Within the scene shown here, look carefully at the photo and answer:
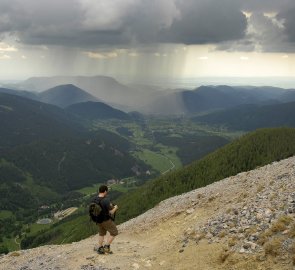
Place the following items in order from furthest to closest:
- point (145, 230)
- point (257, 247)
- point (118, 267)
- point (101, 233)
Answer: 1. point (145, 230)
2. point (101, 233)
3. point (118, 267)
4. point (257, 247)

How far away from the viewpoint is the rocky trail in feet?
93.6

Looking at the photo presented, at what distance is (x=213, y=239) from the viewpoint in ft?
112

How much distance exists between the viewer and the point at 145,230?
1882 inches

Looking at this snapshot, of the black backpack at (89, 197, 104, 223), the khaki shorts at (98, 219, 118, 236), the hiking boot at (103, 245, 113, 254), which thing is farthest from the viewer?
the hiking boot at (103, 245, 113, 254)

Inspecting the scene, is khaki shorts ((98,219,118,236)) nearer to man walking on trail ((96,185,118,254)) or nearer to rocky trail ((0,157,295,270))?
man walking on trail ((96,185,118,254))

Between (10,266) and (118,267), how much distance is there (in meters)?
17.2

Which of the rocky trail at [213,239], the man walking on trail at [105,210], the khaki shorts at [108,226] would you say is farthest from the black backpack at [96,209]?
the rocky trail at [213,239]

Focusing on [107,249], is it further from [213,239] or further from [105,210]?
[213,239]

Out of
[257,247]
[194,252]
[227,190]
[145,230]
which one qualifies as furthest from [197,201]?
[257,247]

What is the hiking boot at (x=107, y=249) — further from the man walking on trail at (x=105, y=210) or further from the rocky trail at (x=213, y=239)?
the man walking on trail at (x=105, y=210)

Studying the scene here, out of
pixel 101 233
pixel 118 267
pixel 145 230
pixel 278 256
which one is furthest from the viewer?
pixel 145 230

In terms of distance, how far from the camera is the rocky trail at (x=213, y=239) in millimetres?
28516

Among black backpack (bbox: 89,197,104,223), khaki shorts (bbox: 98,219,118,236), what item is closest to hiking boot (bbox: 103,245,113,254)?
khaki shorts (bbox: 98,219,118,236)

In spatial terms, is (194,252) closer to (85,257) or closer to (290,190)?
(85,257)
